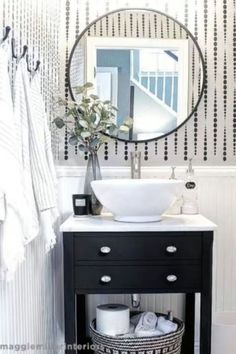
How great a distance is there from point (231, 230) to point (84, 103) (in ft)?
3.37

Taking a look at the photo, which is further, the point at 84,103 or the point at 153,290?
the point at 84,103

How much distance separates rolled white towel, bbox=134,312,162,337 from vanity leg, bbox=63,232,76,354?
33cm

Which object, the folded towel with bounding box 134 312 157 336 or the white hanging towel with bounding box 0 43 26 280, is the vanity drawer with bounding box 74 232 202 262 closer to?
the folded towel with bounding box 134 312 157 336

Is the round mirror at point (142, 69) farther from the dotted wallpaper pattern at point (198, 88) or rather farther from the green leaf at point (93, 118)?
the green leaf at point (93, 118)

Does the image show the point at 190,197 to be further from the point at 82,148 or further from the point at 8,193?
the point at 8,193

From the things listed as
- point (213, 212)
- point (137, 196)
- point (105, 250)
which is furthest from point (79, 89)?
point (213, 212)

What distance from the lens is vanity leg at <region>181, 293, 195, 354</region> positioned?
2145 millimetres

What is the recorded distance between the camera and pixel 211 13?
2195mm

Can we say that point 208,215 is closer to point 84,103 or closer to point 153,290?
point 153,290

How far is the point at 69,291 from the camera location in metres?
1.72

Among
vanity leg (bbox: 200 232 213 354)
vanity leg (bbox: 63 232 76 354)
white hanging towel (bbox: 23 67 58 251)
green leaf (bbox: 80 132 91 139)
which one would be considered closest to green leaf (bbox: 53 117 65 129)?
green leaf (bbox: 80 132 91 139)

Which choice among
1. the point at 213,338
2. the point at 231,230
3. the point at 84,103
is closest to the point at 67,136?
the point at 84,103

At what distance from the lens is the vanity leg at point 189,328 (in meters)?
2.14

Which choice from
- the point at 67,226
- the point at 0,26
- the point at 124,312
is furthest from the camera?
the point at 124,312
